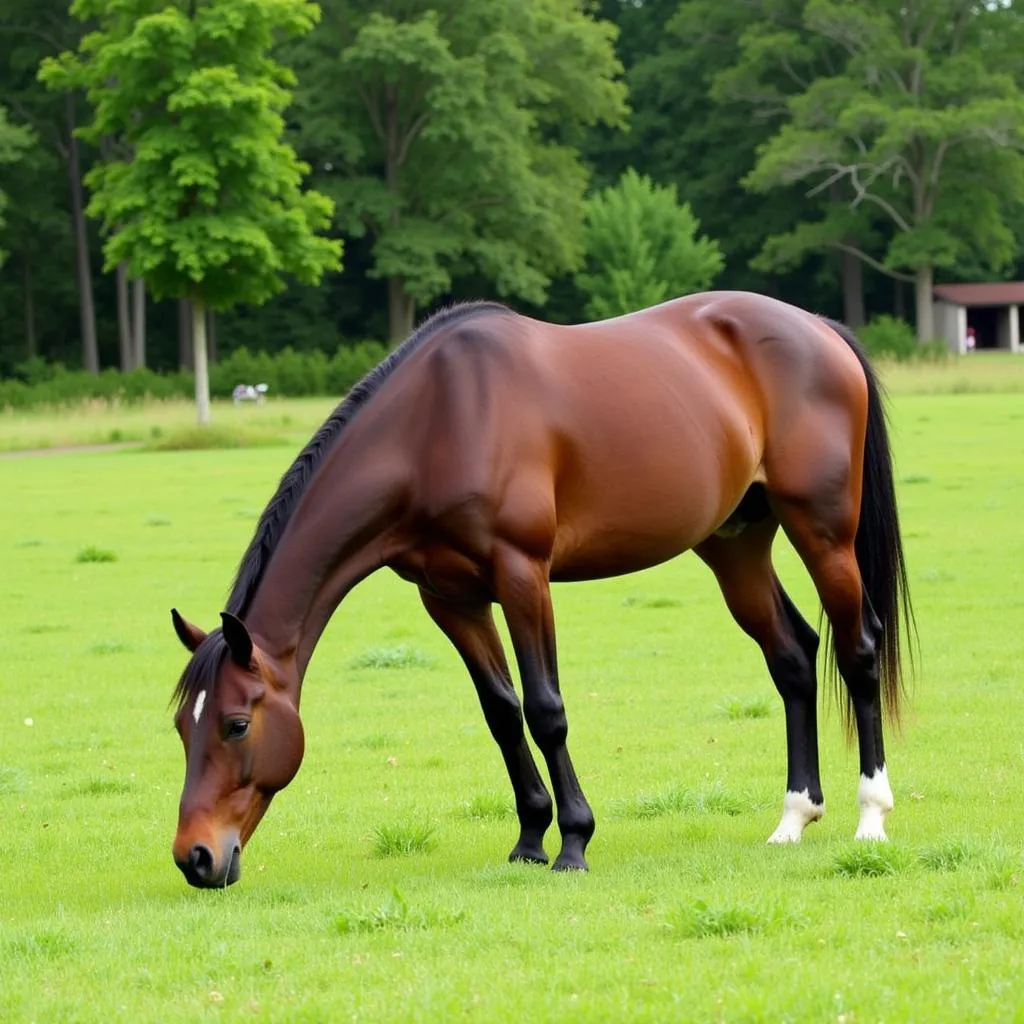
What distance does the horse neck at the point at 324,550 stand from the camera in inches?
246

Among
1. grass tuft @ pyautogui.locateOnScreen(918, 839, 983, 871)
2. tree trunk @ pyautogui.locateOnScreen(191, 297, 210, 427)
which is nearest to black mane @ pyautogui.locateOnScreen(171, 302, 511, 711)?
grass tuft @ pyautogui.locateOnScreen(918, 839, 983, 871)

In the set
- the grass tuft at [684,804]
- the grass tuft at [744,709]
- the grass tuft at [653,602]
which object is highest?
the grass tuft at [684,804]

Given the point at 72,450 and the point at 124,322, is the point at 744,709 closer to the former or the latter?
the point at 72,450

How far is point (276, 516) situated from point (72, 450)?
32255mm

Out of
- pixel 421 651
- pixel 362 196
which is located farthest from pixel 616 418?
pixel 362 196

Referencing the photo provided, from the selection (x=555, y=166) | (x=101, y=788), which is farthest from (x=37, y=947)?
(x=555, y=166)

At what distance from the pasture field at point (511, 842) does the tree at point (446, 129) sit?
4888 centimetres

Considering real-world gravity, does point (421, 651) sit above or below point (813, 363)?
below

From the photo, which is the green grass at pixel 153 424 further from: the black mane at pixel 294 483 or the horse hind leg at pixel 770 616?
the black mane at pixel 294 483

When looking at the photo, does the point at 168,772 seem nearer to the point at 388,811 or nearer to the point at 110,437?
the point at 388,811

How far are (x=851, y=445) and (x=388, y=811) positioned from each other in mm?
2621

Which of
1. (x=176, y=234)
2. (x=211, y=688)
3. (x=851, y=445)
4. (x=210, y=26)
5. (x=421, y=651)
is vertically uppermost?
(x=210, y=26)

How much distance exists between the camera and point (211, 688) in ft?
19.6

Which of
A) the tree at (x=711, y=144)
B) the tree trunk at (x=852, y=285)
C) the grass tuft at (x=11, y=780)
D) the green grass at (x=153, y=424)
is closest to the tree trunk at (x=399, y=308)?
the tree at (x=711, y=144)
